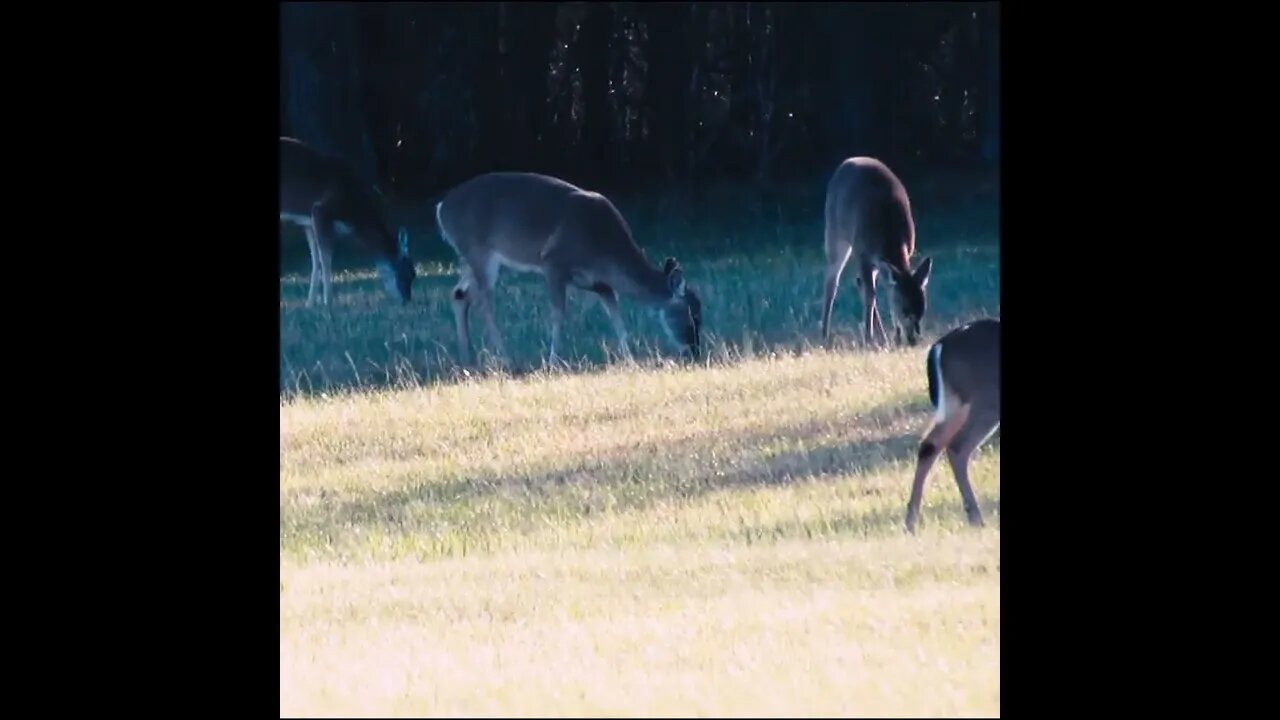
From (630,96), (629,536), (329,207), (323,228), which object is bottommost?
(630,96)

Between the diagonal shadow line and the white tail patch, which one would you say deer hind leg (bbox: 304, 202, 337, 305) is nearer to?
the diagonal shadow line

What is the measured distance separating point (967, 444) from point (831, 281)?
5680 mm

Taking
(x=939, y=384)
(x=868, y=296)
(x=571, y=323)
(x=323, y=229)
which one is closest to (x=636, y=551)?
(x=939, y=384)

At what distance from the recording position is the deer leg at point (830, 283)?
40.8 feet

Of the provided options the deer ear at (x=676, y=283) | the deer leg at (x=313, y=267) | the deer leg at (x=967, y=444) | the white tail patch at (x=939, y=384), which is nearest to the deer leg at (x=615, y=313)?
the deer ear at (x=676, y=283)

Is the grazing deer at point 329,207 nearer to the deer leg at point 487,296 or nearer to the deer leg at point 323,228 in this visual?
the deer leg at point 323,228

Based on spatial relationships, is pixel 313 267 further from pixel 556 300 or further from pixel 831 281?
pixel 831 281

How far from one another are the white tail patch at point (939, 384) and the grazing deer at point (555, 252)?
4.64 metres

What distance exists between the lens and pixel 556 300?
1273 centimetres

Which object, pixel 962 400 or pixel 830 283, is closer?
pixel 962 400

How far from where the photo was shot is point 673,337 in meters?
12.5

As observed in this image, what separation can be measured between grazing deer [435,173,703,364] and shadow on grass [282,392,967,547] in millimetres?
3390
